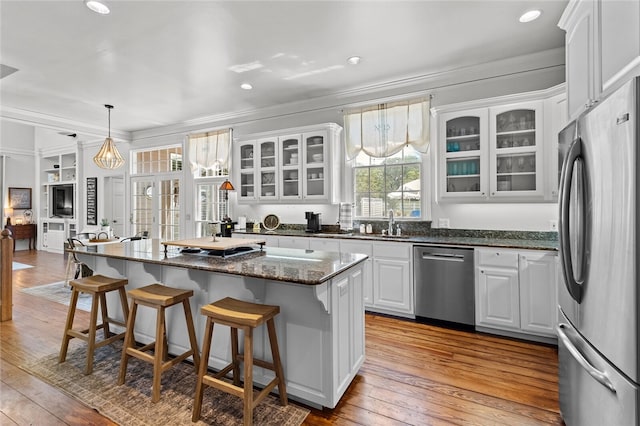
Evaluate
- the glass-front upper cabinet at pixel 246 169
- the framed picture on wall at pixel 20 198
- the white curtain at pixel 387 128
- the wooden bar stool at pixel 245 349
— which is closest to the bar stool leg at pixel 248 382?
the wooden bar stool at pixel 245 349

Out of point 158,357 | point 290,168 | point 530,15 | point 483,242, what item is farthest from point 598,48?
point 290,168

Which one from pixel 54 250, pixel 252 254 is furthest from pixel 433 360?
pixel 54 250

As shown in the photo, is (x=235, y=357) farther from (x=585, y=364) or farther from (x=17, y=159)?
(x=17, y=159)

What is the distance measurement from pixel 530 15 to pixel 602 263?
2.42 metres

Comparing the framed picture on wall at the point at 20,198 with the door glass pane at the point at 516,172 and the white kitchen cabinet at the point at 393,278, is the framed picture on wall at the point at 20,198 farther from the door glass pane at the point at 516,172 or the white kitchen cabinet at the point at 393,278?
the door glass pane at the point at 516,172

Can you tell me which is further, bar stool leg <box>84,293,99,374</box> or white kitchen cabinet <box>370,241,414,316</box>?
white kitchen cabinet <box>370,241,414,316</box>

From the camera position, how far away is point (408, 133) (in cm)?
404

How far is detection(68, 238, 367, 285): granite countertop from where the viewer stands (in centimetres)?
187

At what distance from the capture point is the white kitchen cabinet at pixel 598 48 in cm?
140

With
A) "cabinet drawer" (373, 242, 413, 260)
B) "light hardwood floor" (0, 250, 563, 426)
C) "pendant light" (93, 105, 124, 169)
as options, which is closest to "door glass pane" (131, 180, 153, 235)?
"pendant light" (93, 105, 124, 169)

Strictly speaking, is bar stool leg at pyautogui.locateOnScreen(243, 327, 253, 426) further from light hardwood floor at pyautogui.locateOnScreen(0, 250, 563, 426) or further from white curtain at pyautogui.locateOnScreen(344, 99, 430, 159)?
white curtain at pyautogui.locateOnScreen(344, 99, 430, 159)

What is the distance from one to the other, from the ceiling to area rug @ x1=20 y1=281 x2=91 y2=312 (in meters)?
2.87

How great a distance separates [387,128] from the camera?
13.8ft

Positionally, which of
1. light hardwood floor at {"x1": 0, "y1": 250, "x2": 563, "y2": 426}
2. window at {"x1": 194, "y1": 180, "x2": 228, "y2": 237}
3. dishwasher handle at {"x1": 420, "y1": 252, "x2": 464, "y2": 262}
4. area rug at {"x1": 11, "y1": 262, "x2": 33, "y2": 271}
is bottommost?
light hardwood floor at {"x1": 0, "y1": 250, "x2": 563, "y2": 426}
